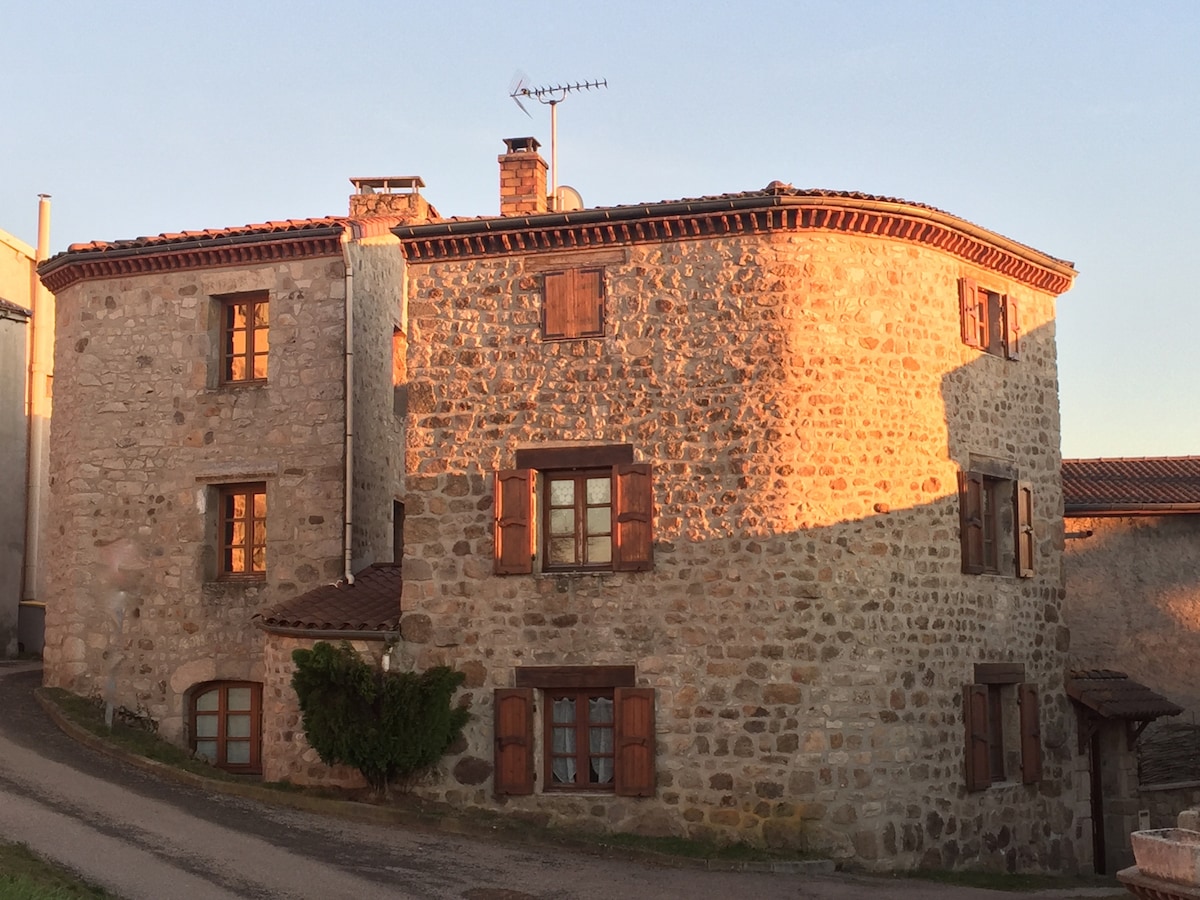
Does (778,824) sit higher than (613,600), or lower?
lower

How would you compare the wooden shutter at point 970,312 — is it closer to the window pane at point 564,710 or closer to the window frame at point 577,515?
the window frame at point 577,515

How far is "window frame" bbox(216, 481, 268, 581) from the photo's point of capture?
20.3m

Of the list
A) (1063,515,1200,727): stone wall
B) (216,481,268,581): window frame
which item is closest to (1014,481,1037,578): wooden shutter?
(1063,515,1200,727): stone wall

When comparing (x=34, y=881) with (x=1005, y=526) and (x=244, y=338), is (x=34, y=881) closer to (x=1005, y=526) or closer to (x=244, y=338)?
(x=244, y=338)

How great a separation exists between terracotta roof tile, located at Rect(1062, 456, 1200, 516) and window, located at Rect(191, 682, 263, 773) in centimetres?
1151

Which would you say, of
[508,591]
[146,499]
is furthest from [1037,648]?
[146,499]

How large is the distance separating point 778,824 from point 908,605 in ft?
9.38

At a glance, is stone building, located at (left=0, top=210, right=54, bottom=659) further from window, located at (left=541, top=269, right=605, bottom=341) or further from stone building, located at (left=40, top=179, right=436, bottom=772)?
window, located at (left=541, top=269, right=605, bottom=341)

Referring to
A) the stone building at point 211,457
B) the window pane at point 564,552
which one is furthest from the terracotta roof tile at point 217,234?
the window pane at point 564,552

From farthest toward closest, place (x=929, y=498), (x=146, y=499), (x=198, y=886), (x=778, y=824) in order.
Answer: (x=146, y=499)
(x=929, y=498)
(x=778, y=824)
(x=198, y=886)

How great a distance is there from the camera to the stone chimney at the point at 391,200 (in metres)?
22.0

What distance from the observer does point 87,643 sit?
20750 millimetres

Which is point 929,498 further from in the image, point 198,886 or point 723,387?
point 198,886

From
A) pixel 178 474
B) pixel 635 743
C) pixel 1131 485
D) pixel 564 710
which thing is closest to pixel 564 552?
pixel 564 710
